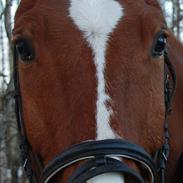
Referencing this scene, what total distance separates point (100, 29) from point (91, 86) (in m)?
0.34

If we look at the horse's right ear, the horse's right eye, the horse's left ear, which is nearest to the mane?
the horse's left ear

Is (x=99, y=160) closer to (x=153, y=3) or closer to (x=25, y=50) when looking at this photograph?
(x=25, y=50)

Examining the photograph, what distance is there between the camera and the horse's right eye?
3477mm

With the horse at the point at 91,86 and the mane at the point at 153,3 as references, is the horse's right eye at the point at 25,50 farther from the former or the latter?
the mane at the point at 153,3

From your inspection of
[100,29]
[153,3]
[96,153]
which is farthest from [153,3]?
[96,153]

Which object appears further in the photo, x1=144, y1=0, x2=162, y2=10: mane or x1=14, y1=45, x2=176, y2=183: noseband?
x1=144, y1=0, x2=162, y2=10: mane

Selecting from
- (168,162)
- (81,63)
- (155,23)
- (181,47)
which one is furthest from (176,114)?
(81,63)

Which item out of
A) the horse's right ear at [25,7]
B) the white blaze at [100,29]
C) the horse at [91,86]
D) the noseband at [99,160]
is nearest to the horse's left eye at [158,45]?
the horse at [91,86]

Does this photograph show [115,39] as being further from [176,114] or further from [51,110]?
[176,114]

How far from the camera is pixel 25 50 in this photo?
3.50m

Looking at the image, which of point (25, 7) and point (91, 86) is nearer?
point (91, 86)

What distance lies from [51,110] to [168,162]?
125cm

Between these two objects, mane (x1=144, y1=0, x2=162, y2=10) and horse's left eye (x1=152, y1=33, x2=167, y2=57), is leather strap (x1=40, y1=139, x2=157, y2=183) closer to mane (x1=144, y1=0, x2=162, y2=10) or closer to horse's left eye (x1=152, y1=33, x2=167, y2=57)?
horse's left eye (x1=152, y1=33, x2=167, y2=57)

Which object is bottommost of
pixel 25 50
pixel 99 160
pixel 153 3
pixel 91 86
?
pixel 99 160
